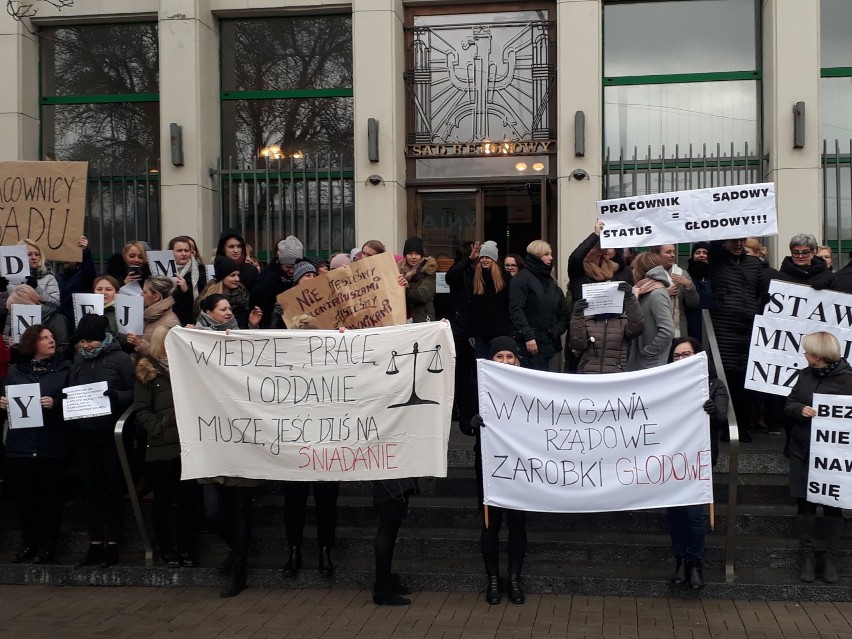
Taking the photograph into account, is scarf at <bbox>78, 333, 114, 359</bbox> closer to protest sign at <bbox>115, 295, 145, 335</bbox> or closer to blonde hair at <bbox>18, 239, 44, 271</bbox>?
protest sign at <bbox>115, 295, 145, 335</bbox>

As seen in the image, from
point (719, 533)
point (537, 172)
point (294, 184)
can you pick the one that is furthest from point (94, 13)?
point (719, 533)

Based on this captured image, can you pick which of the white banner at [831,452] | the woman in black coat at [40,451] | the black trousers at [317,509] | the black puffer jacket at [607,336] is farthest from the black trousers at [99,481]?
the white banner at [831,452]

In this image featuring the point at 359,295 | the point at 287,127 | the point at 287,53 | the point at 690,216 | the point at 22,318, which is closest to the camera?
the point at 359,295

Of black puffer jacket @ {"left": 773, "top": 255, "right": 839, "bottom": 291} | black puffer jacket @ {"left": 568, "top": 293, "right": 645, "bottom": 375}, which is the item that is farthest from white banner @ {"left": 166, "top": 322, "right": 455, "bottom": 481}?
black puffer jacket @ {"left": 773, "top": 255, "right": 839, "bottom": 291}

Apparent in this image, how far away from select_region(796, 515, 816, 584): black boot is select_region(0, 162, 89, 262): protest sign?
7.17 meters

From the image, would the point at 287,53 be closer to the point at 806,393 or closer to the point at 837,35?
the point at 837,35

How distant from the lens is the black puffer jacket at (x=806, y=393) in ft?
25.0

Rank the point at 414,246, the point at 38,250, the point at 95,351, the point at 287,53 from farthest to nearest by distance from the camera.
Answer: the point at 287,53
the point at 414,246
the point at 38,250
the point at 95,351

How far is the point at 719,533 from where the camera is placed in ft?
27.6

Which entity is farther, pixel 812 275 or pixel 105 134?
pixel 105 134

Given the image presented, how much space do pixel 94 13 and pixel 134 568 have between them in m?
8.08

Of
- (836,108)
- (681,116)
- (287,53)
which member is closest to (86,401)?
(287,53)

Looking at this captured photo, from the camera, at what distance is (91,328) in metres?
8.31

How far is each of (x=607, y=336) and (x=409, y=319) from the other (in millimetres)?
2335
